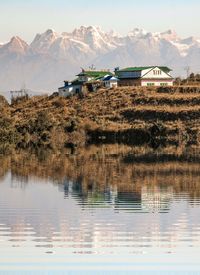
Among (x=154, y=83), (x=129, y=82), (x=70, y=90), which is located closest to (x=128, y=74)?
(x=129, y=82)

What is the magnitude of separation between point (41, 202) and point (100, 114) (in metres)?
74.6

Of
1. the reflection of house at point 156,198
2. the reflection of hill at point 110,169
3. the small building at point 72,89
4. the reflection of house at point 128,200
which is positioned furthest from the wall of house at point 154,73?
the reflection of house at point 128,200

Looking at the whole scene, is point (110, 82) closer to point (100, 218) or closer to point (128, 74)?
point (128, 74)

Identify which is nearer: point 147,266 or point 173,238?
point 147,266

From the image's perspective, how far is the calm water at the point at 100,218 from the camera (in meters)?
29.5

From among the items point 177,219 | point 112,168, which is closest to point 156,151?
point 112,168

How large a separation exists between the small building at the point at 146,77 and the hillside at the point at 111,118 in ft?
19.0

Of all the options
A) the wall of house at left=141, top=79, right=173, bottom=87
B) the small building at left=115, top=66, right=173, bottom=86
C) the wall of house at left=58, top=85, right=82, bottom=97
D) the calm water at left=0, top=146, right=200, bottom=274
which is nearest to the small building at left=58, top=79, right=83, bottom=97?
the wall of house at left=58, top=85, right=82, bottom=97

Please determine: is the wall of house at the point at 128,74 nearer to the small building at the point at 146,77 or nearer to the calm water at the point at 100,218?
the small building at the point at 146,77

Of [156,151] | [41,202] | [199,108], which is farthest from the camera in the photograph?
[199,108]

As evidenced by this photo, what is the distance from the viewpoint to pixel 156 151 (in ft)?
272

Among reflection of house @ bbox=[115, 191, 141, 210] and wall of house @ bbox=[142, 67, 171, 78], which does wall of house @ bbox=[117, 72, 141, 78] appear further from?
reflection of house @ bbox=[115, 191, 141, 210]

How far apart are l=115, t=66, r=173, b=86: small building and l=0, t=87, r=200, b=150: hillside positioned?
5.79 metres

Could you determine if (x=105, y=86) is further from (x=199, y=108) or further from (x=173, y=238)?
(x=173, y=238)
